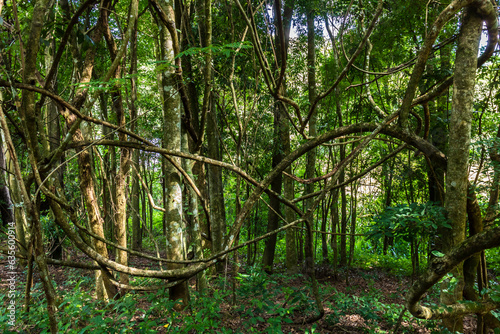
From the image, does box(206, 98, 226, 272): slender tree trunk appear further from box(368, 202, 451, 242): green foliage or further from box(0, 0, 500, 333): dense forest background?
box(368, 202, 451, 242): green foliage

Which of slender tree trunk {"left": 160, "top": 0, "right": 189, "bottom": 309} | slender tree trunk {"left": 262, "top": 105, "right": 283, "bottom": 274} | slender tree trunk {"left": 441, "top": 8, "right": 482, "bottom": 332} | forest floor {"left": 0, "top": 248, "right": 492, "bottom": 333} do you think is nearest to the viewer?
slender tree trunk {"left": 441, "top": 8, "right": 482, "bottom": 332}

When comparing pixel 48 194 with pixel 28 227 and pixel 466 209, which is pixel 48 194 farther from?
pixel 466 209

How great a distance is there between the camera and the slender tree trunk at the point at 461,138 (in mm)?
2514

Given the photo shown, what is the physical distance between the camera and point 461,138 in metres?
2.56

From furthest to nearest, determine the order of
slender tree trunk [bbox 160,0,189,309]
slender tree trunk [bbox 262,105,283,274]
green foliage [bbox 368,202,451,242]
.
Result: slender tree trunk [bbox 262,105,283,274]
slender tree trunk [bbox 160,0,189,309]
green foliage [bbox 368,202,451,242]

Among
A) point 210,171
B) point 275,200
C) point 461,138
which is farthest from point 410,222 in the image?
point 275,200

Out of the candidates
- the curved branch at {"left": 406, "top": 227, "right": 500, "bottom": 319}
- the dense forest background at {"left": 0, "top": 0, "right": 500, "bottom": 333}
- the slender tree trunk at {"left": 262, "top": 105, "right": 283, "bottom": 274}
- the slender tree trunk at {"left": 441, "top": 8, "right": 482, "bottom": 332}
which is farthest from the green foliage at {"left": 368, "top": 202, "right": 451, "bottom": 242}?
the slender tree trunk at {"left": 262, "top": 105, "right": 283, "bottom": 274}

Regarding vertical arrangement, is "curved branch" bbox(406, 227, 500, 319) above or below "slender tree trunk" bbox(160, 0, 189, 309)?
below

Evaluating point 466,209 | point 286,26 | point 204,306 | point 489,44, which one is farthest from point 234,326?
point 286,26

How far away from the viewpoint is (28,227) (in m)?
1.88

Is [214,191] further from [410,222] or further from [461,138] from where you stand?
[461,138]

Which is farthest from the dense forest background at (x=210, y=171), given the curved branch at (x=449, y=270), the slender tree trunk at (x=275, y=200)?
the slender tree trunk at (x=275, y=200)

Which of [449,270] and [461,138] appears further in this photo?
[461,138]

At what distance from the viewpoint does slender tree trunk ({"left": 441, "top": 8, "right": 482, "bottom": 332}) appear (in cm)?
251
